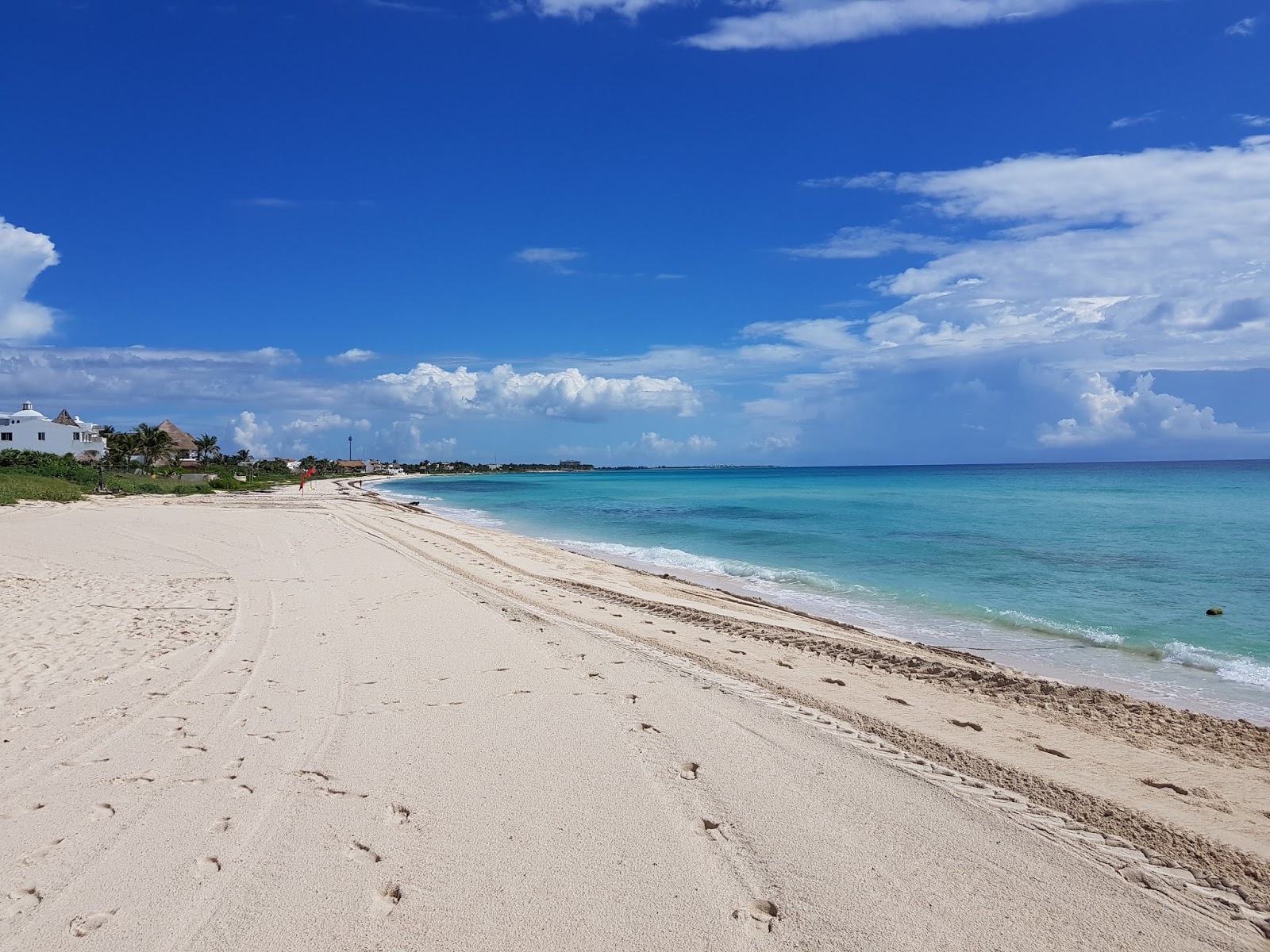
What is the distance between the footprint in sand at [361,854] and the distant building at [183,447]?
104209 millimetres

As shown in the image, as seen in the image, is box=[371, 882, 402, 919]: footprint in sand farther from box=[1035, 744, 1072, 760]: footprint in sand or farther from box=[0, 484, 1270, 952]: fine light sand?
box=[1035, 744, 1072, 760]: footprint in sand

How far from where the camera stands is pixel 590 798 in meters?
4.67

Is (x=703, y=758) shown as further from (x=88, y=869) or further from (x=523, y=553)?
(x=523, y=553)

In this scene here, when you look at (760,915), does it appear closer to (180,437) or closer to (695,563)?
(695,563)

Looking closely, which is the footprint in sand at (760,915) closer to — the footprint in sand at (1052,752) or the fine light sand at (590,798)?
the fine light sand at (590,798)

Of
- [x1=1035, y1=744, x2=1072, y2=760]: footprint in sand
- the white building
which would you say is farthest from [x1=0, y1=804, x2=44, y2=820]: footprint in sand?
the white building

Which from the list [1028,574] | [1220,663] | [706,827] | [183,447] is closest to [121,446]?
[183,447]

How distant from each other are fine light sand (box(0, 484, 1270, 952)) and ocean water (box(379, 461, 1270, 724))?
7.24 ft

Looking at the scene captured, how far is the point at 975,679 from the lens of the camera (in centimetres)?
818

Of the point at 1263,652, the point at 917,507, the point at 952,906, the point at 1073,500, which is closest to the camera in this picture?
the point at 952,906

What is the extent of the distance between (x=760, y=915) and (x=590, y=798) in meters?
1.49

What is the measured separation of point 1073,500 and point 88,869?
5585cm

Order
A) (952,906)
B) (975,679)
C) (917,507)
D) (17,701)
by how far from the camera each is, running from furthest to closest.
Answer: (917,507)
(975,679)
(17,701)
(952,906)

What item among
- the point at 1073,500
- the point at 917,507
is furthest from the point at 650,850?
the point at 1073,500
